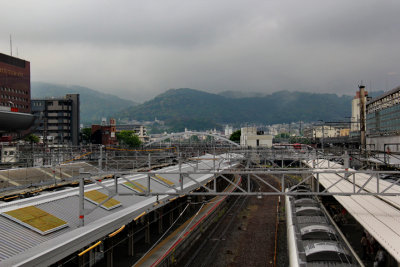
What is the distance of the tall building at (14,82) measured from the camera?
6122 centimetres

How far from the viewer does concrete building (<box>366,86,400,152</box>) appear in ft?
148

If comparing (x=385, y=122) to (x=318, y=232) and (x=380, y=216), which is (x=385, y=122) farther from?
(x=380, y=216)

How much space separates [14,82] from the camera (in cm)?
6384

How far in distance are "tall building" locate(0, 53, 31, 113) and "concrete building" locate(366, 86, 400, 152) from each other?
6140 centimetres

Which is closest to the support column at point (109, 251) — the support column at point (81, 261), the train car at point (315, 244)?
the support column at point (81, 261)

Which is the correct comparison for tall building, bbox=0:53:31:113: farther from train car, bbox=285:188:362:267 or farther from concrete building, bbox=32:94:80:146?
train car, bbox=285:188:362:267

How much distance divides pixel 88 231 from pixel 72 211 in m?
2.62

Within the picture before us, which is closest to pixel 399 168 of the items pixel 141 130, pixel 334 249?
pixel 334 249

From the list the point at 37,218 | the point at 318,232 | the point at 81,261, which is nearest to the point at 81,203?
the point at 37,218

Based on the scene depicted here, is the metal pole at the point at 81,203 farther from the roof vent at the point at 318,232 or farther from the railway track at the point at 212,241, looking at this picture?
the roof vent at the point at 318,232

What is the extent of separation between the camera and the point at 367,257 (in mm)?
11258

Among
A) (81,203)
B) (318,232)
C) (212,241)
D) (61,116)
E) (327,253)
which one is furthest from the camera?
(61,116)

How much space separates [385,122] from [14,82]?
6918 cm

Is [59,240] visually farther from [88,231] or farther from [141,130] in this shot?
[141,130]
